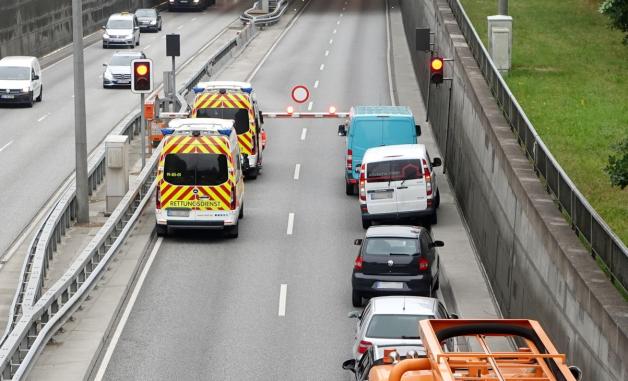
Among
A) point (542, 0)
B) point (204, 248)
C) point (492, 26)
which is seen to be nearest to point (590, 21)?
point (542, 0)

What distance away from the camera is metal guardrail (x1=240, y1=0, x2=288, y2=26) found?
7850cm

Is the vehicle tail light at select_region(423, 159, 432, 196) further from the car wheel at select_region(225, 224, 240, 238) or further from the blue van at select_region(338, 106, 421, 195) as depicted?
the car wheel at select_region(225, 224, 240, 238)

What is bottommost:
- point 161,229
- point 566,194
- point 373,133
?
point 161,229

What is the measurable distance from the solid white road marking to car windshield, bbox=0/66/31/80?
22.8 m

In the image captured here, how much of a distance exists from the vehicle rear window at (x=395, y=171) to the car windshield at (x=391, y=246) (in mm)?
5730

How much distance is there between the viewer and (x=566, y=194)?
21.3 metres

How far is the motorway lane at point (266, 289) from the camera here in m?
21.7

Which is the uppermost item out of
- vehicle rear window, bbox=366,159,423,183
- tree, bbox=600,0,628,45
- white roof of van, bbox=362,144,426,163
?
tree, bbox=600,0,628,45

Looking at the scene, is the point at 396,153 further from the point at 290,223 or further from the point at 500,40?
the point at 500,40

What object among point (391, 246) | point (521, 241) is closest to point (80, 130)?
point (391, 246)

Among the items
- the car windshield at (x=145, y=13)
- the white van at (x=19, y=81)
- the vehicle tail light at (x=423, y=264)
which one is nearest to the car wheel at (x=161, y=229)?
the vehicle tail light at (x=423, y=264)

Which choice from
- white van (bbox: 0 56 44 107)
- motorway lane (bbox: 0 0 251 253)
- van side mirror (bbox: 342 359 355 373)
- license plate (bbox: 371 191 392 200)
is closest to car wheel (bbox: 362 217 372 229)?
license plate (bbox: 371 191 392 200)

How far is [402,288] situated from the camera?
80.8 ft

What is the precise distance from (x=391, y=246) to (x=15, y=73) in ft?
97.5
